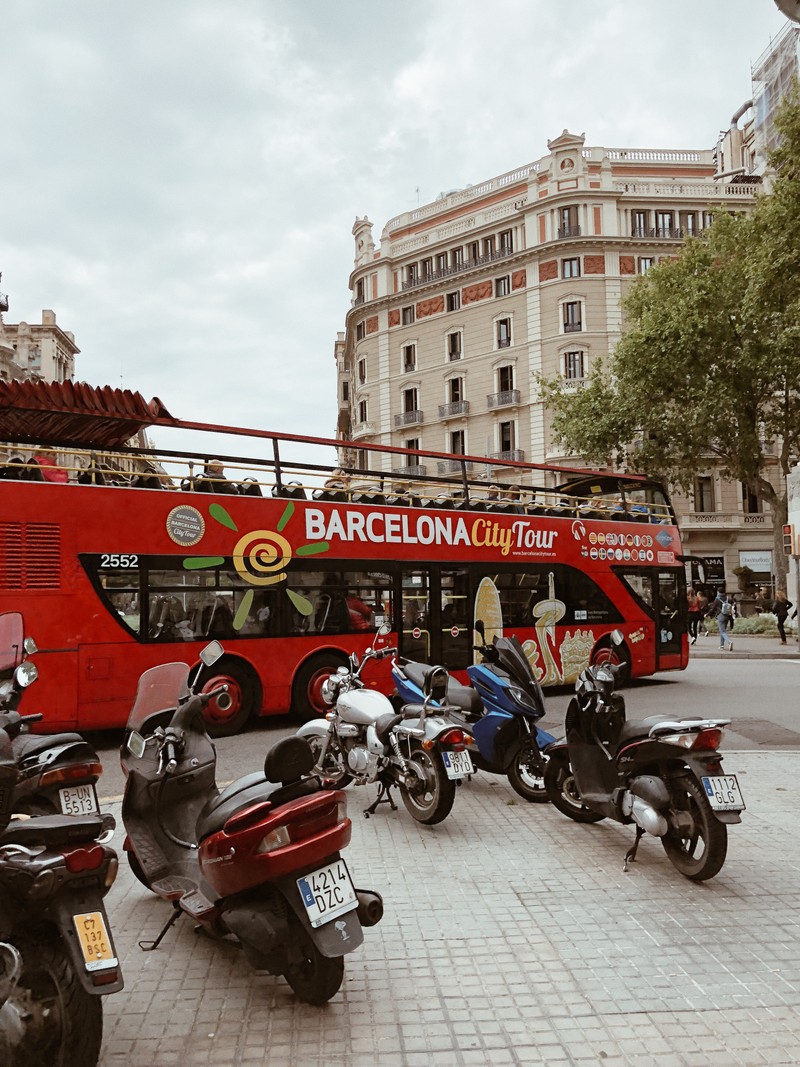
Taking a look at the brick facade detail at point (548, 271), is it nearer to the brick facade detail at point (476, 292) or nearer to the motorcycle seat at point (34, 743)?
the brick facade detail at point (476, 292)

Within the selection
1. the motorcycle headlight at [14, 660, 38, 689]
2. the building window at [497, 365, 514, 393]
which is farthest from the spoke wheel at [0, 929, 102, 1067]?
the building window at [497, 365, 514, 393]

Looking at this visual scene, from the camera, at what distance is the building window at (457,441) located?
154 ft

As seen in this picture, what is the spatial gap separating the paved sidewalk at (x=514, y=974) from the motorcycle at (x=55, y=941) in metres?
0.47

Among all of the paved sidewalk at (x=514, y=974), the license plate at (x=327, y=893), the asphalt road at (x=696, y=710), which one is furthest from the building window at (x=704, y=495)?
the license plate at (x=327, y=893)

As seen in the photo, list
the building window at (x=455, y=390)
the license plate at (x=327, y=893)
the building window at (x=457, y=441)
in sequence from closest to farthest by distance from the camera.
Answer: the license plate at (x=327, y=893)
the building window at (x=457, y=441)
the building window at (x=455, y=390)

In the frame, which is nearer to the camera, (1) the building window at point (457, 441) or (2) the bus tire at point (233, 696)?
(2) the bus tire at point (233, 696)

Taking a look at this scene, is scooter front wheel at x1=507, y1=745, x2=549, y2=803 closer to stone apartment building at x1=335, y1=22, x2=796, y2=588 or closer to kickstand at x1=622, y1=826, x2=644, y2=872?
kickstand at x1=622, y1=826, x2=644, y2=872

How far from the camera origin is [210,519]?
10.1 m

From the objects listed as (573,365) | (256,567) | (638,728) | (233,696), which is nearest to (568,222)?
(573,365)

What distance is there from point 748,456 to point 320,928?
94.1 ft

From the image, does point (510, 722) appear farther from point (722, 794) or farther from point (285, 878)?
point (285, 878)

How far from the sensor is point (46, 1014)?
271cm

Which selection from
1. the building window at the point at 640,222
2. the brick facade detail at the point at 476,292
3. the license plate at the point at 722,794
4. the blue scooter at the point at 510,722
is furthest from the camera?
the brick facade detail at the point at 476,292

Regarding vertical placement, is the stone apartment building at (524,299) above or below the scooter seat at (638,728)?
above
